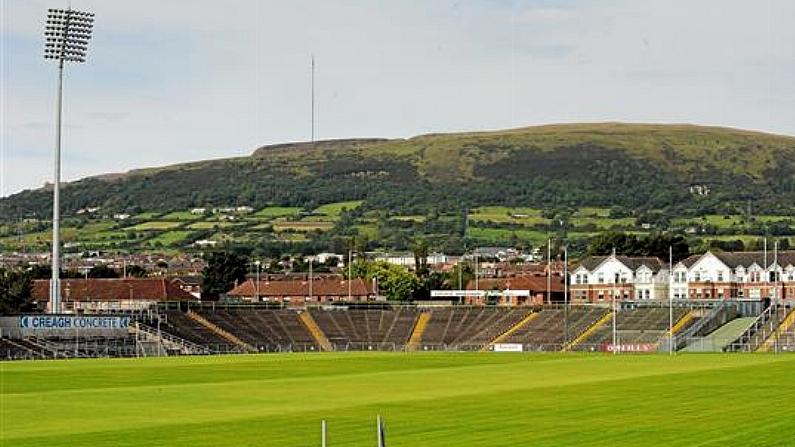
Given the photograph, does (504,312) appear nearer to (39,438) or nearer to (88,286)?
(88,286)

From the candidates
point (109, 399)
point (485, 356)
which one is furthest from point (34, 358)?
point (109, 399)

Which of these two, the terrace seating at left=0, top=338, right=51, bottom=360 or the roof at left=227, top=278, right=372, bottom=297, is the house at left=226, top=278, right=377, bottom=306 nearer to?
the roof at left=227, top=278, right=372, bottom=297

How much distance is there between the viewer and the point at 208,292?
196125 mm

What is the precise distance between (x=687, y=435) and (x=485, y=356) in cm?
6796

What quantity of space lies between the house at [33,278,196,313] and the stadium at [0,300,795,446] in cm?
2242

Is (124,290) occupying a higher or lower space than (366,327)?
higher

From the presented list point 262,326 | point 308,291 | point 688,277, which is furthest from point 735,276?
point 262,326

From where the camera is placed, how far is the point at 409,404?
47.9 meters

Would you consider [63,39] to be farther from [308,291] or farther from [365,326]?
[308,291]

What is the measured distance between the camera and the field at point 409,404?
35969 millimetres

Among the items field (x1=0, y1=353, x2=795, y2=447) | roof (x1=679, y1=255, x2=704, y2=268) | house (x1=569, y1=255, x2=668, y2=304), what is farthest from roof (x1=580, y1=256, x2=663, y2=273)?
field (x1=0, y1=353, x2=795, y2=447)

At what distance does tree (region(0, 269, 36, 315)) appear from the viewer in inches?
5359

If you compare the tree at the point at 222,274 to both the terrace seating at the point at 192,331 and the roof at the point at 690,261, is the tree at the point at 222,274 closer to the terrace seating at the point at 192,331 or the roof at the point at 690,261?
the roof at the point at 690,261

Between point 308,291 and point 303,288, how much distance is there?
2758 mm
